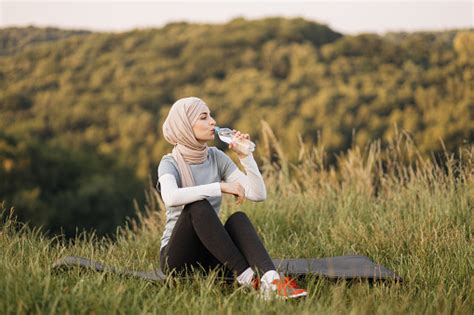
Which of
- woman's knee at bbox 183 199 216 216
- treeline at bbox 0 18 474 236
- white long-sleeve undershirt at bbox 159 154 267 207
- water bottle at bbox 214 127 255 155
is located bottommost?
treeline at bbox 0 18 474 236

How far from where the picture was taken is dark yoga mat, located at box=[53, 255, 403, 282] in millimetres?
3094

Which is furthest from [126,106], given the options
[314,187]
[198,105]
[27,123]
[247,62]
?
[198,105]

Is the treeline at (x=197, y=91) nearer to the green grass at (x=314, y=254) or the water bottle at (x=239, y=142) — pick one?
the green grass at (x=314, y=254)

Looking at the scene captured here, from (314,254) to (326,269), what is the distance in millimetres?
732

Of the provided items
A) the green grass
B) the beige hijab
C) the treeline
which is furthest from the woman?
the treeline

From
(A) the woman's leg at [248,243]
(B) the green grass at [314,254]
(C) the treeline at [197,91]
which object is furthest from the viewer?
(C) the treeline at [197,91]

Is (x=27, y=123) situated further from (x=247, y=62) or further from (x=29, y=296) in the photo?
(x=29, y=296)

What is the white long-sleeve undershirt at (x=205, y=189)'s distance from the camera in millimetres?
3055

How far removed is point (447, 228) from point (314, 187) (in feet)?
5.96

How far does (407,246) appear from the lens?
12.6 feet

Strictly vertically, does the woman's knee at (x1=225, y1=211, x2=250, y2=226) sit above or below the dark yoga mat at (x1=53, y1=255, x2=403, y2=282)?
above

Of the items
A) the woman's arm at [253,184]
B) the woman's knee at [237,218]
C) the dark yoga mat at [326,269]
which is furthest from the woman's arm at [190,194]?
the dark yoga mat at [326,269]

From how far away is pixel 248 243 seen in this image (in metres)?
3.07

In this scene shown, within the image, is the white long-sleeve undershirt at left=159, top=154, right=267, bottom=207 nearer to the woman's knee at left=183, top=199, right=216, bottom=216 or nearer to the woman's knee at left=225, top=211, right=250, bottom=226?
the woman's knee at left=183, top=199, right=216, bottom=216
